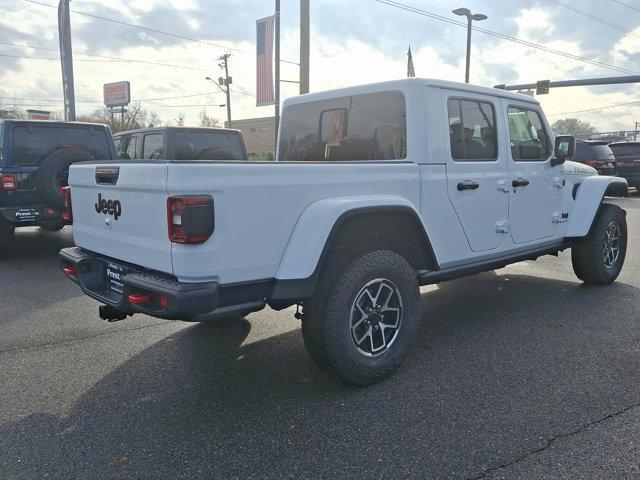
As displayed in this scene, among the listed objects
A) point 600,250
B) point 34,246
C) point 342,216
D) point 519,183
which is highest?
point 519,183

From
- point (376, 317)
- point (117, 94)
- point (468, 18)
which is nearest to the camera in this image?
point (376, 317)

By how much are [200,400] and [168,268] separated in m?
0.96

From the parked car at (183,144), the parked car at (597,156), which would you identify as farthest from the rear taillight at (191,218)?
the parked car at (597,156)

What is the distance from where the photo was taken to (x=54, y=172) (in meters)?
6.98

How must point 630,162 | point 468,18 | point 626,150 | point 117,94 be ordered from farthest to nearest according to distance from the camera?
point 117,94, point 468,18, point 626,150, point 630,162

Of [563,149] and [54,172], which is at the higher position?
[563,149]

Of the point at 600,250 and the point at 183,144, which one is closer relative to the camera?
the point at 600,250

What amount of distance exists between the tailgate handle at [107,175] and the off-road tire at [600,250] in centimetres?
458

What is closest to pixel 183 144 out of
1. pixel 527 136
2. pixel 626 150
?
pixel 527 136

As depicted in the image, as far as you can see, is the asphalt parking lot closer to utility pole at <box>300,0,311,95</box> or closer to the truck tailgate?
the truck tailgate

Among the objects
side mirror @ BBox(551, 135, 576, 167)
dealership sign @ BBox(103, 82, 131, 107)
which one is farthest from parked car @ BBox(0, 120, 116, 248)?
dealership sign @ BBox(103, 82, 131, 107)

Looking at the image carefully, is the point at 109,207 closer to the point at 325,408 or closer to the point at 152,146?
the point at 325,408

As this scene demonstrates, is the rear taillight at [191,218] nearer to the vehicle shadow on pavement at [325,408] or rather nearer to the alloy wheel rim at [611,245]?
the vehicle shadow on pavement at [325,408]

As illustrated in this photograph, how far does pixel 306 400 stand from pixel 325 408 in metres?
0.16
